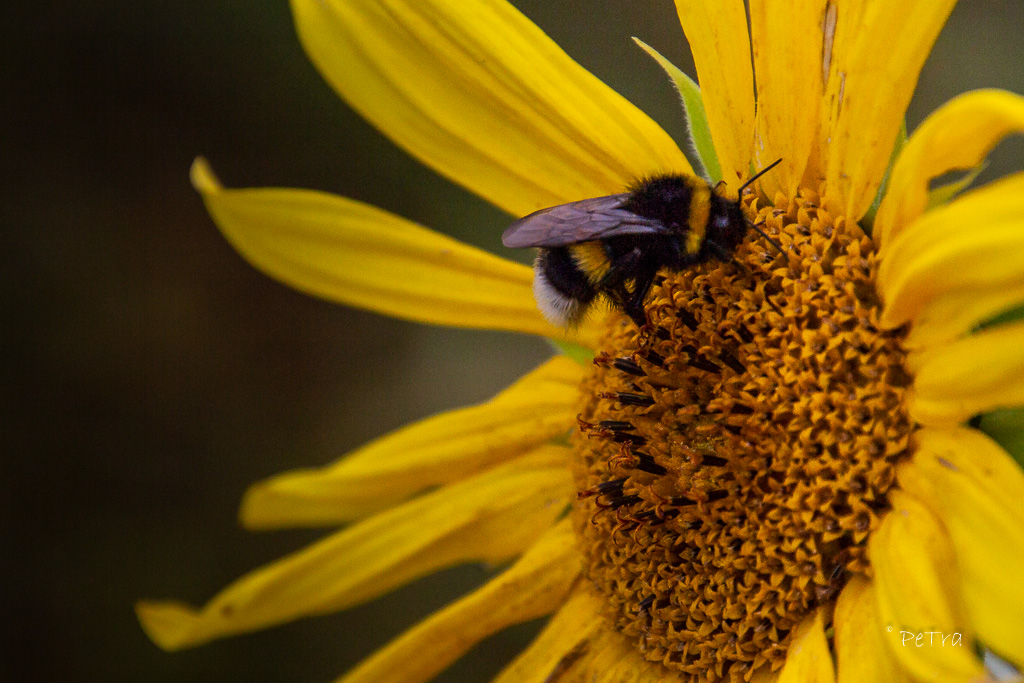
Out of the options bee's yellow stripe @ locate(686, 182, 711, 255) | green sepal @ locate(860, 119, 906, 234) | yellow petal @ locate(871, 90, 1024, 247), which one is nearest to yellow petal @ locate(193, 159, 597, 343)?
bee's yellow stripe @ locate(686, 182, 711, 255)

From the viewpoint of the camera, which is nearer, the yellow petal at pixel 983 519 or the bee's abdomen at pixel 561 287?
the yellow petal at pixel 983 519

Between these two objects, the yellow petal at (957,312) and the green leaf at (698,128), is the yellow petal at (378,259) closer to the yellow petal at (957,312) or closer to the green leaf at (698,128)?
the green leaf at (698,128)

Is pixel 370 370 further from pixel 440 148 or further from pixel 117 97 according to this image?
pixel 440 148

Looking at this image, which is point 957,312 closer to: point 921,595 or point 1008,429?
point 1008,429

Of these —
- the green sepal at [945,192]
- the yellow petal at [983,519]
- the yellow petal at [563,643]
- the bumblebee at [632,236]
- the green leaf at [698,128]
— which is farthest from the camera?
the yellow petal at [563,643]

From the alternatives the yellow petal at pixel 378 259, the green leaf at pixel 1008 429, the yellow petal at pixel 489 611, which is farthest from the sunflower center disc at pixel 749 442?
the yellow petal at pixel 378 259

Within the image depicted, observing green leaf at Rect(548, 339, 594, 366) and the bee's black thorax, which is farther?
green leaf at Rect(548, 339, 594, 366)

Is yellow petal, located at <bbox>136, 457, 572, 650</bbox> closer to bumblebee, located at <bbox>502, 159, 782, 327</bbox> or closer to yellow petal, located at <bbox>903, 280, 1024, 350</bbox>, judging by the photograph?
bumblebee, located at <bbox>502, 159, 782, 327</bbox>
